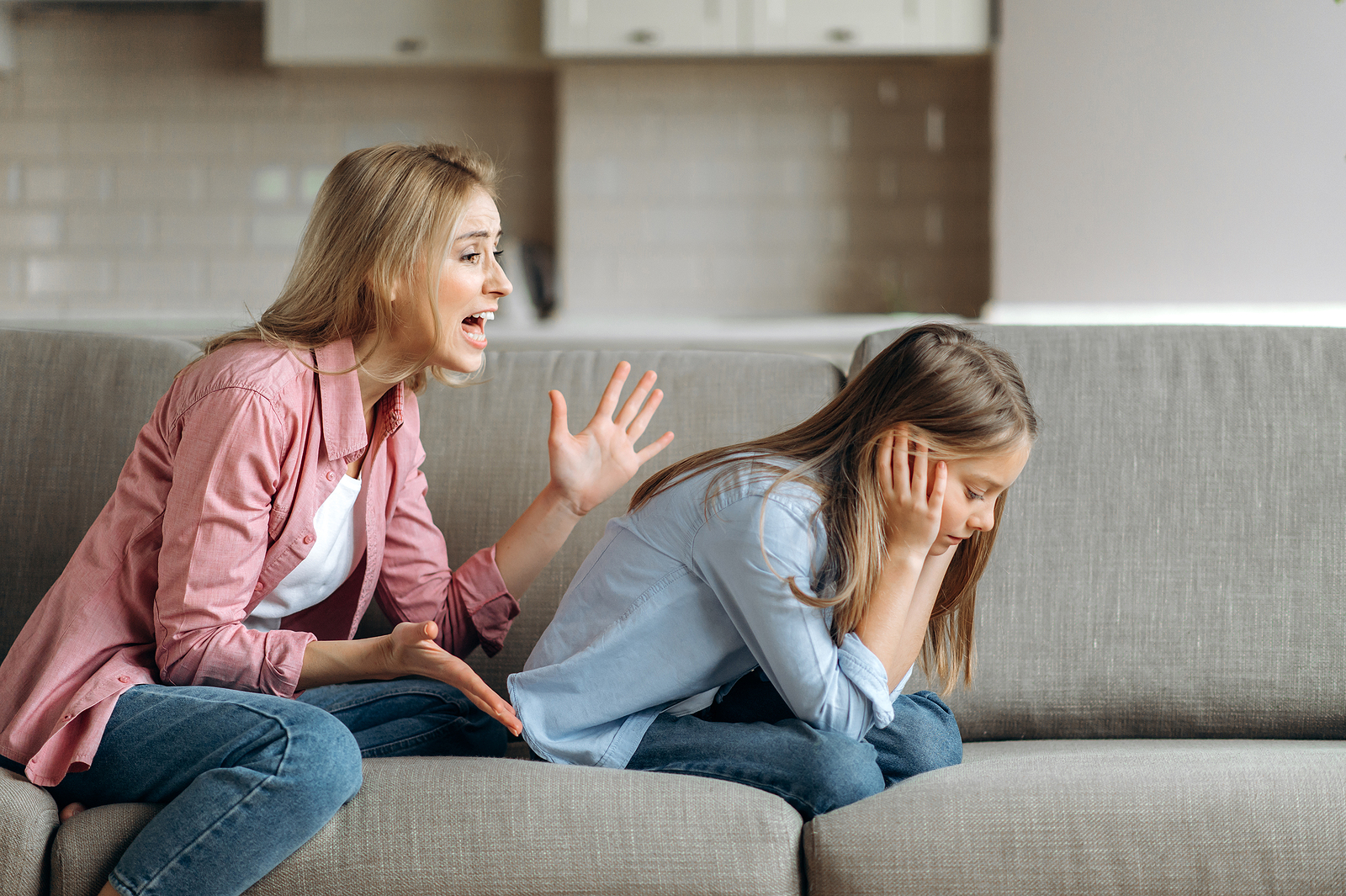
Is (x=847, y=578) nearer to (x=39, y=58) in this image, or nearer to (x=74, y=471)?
(x=74, y=471)

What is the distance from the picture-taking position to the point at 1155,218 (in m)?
3.14

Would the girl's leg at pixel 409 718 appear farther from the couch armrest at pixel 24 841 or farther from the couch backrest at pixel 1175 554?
the couch backrest at pixel 1175 554

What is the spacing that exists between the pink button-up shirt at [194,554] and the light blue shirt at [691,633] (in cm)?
28

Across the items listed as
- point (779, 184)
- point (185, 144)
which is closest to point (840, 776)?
point (779, 184)

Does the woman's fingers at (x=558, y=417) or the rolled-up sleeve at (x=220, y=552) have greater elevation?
the woman's fingers at (x=558, y=417)

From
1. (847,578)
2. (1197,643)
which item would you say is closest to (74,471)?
(847,578)

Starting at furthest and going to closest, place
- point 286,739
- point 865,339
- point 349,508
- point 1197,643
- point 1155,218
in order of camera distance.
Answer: point 1155,218 → point 865,339 → point 1197,643 → point 349,508 → point 286,739

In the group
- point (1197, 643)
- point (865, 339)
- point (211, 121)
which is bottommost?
point (1197, 643)

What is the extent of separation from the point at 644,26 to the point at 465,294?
2.21m

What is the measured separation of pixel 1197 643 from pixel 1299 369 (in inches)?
15.7

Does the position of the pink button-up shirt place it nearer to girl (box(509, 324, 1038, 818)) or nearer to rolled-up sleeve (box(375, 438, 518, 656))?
rolled-up sleeve (box(375, 438, 518, 656))

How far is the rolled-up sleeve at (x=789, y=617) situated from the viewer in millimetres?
1173

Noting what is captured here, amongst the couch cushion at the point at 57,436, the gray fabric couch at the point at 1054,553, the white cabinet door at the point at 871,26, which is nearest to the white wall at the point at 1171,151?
the white cabinet door at the point at 871,26

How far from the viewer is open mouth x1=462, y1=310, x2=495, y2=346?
1357 millimetres
